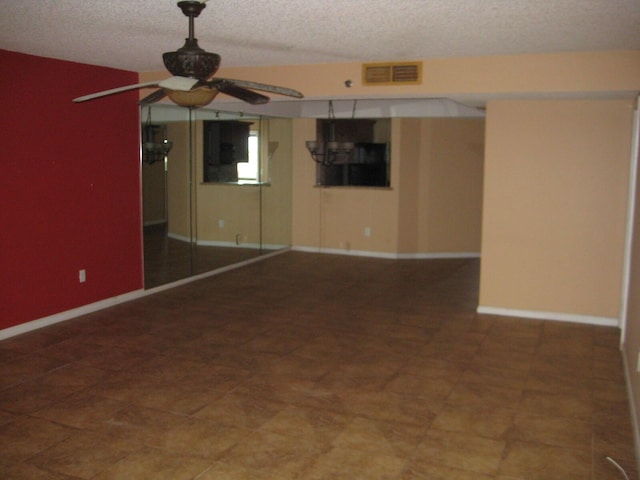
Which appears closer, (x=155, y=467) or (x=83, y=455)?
(x=155, y=467)

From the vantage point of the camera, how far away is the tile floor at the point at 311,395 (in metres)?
3.16

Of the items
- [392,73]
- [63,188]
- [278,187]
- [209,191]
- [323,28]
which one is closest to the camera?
[323,28]

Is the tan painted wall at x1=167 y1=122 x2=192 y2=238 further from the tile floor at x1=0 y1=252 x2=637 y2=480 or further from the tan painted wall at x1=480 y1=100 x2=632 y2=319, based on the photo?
the tan painted wall at x1=480 y1=100 x2=632 y2=319

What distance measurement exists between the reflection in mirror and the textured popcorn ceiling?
1620 mm

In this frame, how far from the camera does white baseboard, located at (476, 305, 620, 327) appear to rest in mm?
5758

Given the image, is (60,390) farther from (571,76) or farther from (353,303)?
(571,76)

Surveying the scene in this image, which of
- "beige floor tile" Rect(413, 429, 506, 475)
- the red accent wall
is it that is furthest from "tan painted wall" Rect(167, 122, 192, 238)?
"beige floor tile" Rect(413, 429, 506, 475)

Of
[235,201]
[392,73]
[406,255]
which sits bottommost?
[406,255]

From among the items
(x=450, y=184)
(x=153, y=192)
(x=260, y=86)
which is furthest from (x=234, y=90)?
(x=450, y=184)

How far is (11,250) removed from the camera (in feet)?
16.6

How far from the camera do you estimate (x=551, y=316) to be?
5.91 meters

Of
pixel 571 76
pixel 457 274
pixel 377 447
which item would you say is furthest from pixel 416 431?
pixel 457 274

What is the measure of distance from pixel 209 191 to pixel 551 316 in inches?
162

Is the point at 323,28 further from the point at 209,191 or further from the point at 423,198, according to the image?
the point at 423,198
